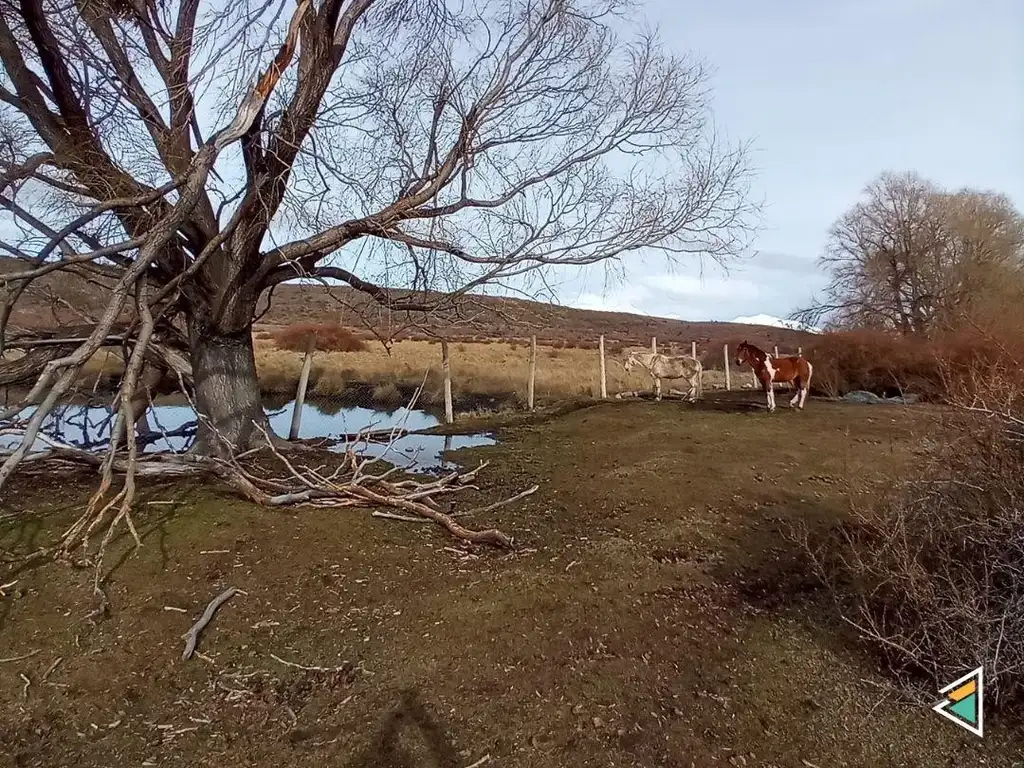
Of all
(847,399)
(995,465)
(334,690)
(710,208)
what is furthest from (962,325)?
(334,690)

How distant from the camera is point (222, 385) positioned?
7.17 meters

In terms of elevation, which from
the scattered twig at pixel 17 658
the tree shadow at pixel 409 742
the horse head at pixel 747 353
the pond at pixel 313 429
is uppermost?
the horse head at pixel 747 353

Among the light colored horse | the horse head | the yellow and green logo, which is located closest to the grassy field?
the light colored horse

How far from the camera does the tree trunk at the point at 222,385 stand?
710cm

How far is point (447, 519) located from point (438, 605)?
1239 millimetres

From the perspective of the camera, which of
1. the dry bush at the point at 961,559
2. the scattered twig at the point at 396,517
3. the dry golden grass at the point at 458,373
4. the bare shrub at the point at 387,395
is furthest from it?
the dry golden grass at the point at 458,373

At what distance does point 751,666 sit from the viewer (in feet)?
11.9

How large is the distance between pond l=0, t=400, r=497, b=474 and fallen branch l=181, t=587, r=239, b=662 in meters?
1.97

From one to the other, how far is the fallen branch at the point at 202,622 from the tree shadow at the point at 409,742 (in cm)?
129

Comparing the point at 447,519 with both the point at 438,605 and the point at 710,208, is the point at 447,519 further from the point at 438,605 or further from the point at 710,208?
the point at 710,208

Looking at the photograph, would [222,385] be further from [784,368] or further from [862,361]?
[862,361]

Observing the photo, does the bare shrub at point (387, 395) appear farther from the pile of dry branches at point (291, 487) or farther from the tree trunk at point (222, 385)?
the pile of dry branches at point (291, 487)

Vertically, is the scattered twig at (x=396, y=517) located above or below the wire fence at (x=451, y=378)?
below

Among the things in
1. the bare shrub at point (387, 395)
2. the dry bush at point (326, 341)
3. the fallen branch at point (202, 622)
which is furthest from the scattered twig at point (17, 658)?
the dry bush at point (326, 341)
